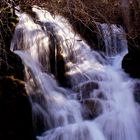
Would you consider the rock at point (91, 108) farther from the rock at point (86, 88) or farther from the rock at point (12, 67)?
the rock at point (12, 67)

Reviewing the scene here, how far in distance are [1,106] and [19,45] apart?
2820mm

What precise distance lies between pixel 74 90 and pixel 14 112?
2.40 meters

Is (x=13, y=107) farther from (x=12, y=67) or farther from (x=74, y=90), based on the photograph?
(x=74, y=90)

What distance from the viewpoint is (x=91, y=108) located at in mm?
8906

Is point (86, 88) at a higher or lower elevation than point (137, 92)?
higher

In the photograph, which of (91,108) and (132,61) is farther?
(132,61)

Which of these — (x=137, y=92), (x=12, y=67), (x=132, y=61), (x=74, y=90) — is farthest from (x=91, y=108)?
(x=132, y=61)

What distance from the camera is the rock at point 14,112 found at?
7516 millimetres

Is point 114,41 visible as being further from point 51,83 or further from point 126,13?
point 51,83

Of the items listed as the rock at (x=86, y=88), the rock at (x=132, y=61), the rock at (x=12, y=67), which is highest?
the rock at (x=12, y=67)

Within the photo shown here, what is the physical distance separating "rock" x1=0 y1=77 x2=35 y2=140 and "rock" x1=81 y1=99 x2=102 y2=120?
1.32m

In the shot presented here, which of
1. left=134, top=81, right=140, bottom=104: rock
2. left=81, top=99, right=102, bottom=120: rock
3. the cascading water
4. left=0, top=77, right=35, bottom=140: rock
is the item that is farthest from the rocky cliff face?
left=134, top=81, right=140, bottom=104: rock

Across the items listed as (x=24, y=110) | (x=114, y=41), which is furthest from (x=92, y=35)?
(x=24, y=110)

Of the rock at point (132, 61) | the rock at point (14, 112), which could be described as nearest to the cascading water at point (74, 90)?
the rock at point (132, 61)
